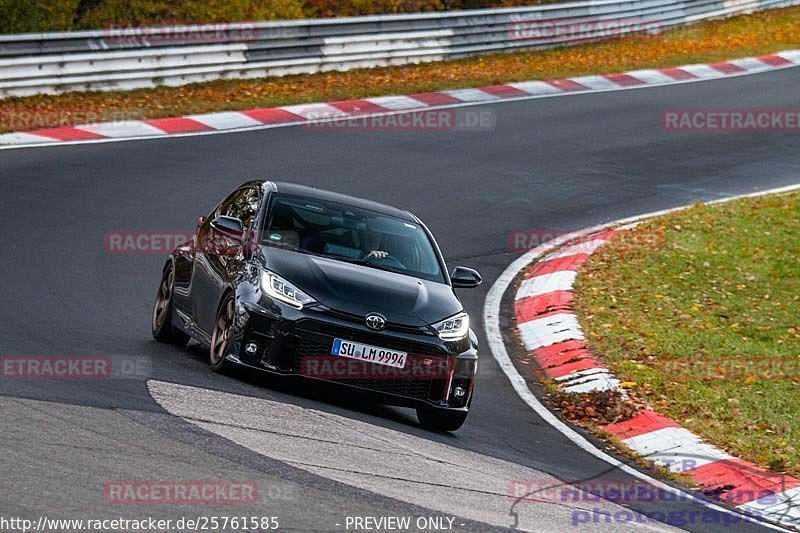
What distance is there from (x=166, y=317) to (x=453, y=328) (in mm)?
2728

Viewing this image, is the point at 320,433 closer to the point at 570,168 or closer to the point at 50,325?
the point at 50,325

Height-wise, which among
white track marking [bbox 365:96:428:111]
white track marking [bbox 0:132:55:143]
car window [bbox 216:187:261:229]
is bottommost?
white track marking [bbox 0:132:55:143]

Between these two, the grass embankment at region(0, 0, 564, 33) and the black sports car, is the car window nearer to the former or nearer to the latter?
the black sports car

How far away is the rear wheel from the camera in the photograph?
9.27m

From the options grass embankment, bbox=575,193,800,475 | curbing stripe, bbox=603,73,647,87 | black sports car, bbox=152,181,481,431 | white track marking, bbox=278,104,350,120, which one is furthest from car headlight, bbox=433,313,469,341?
curbing stripe, bbox=603,73,647,87

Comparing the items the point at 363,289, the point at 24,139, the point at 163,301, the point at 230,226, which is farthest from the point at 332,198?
the point at 24,139

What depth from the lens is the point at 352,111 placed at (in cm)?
2167

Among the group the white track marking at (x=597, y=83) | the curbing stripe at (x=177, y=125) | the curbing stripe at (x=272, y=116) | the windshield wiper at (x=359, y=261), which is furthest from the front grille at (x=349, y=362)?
the white track marking at (x=597, y=83)

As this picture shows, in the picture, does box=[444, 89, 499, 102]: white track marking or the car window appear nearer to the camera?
the car window

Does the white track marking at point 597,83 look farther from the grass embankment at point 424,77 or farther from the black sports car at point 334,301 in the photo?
the black sports car at point 334,301

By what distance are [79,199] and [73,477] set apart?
9.20 m

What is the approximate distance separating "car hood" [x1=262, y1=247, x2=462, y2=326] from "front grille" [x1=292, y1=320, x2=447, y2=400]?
162 mm

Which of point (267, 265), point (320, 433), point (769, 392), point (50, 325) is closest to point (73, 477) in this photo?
point (320, 433)

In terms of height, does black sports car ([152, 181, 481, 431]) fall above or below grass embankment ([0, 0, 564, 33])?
below
